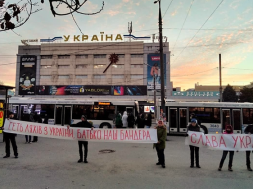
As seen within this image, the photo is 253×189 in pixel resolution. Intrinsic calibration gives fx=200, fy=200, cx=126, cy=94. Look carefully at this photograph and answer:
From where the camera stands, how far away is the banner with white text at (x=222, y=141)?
7316 mm

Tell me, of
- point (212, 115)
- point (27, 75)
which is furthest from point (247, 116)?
point (27, 75)

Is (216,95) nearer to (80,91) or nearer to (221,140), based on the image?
(80,91)

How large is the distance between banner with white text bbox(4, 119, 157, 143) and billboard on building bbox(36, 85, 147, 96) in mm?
41375

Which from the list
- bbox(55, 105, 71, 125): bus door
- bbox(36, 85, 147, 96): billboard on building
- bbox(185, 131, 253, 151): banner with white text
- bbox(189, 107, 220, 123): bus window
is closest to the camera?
bbox(185, 131, 253, 151): banner with white text

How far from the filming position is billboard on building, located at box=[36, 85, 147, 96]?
50.2 meters

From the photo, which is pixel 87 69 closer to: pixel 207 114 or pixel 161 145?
pixel 207 114

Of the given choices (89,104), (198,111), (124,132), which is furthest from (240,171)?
(89,104)

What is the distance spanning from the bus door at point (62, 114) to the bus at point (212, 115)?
28.4ft

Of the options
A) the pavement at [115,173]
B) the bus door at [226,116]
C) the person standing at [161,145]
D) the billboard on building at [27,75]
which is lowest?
the pavement at [115,173]

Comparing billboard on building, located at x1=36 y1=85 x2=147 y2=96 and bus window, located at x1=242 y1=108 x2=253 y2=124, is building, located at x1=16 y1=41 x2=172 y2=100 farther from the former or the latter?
bus window, located at x1=242 y1=108 x2=253 y2=124

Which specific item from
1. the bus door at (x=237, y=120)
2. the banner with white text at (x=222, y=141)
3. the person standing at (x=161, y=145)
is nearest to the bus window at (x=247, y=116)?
the bus door at (x=237, y=120)

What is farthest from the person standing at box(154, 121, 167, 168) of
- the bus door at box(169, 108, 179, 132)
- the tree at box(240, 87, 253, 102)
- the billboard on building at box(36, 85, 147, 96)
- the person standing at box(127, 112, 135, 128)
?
the tree at box(240, 87, 253, 102)

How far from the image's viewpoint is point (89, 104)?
57.3 feet

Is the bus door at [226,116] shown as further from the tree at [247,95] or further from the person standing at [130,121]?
the tree at [247,95]
